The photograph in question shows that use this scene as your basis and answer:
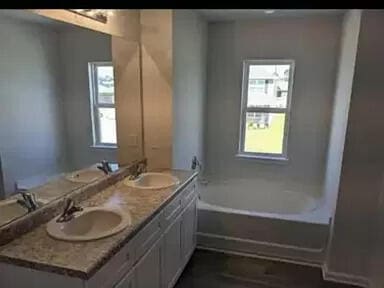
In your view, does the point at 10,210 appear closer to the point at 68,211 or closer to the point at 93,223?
the point at 68,211

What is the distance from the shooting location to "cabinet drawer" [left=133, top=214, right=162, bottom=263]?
6.51 ft

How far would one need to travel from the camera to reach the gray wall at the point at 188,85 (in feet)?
10.7

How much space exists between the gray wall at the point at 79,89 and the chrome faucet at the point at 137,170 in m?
0.41

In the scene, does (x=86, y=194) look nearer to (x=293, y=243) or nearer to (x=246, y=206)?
(x=293, y=243)

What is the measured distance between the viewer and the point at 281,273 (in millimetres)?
3020

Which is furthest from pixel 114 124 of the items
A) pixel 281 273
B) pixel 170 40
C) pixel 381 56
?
pixel 381 56

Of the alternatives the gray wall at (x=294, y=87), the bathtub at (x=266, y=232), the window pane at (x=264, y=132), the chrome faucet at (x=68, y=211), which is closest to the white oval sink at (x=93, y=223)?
the chrome faucet at (x=68, y=211)

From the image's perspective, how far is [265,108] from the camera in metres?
4.28

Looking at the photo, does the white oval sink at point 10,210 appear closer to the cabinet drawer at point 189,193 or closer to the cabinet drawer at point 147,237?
the cabinet drawer at point 147,237

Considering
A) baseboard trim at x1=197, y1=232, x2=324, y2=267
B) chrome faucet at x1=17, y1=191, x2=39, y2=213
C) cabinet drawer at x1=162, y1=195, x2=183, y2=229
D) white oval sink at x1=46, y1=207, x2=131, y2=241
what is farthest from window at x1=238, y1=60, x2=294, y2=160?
chrome faucet at x1=17, y1=191, x2=39, y2=213

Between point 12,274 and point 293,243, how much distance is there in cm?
252

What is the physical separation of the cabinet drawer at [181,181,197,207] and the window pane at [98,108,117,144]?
0.79m

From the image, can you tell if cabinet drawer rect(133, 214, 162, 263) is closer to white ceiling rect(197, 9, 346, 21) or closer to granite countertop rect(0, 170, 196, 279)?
granite countertop rect(0, 170, 196, 279)

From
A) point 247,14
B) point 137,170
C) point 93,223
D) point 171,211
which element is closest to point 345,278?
point 171,211
